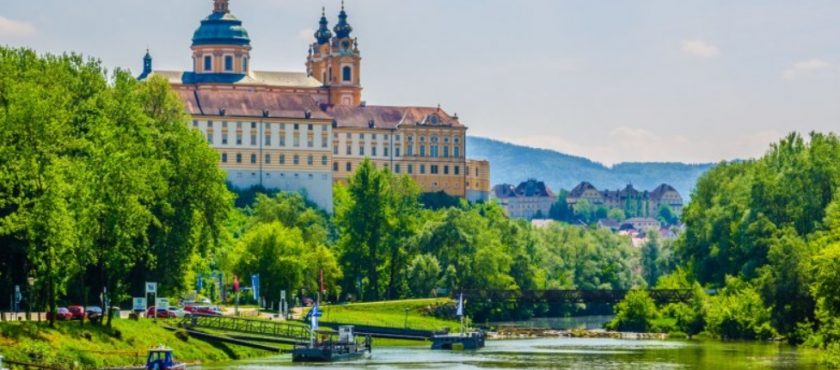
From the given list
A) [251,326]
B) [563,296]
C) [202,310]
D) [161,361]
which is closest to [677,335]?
[563,296]

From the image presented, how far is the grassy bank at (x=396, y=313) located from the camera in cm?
11538

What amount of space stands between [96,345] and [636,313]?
189 feet

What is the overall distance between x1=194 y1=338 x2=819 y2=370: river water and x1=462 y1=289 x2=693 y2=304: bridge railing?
50.9 ft

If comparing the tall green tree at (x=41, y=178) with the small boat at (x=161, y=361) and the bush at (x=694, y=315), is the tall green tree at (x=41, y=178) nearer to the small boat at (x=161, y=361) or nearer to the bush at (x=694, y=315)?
the small boat at (x=161, y=361)

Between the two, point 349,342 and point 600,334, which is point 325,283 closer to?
point 600,334

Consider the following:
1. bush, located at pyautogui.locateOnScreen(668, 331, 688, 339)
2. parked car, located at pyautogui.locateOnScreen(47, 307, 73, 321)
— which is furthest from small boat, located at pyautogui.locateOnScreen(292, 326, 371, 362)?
bush, located at pyautogui.locateOnScreen(668, 331, 688, 339)

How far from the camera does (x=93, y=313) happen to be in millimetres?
83250

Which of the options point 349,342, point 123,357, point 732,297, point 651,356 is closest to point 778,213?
point 732,297

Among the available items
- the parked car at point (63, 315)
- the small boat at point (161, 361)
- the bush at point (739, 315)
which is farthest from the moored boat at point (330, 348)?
the bush at point (739, 315)

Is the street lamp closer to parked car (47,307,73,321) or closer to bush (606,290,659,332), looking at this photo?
parked car (47,307,73,321)

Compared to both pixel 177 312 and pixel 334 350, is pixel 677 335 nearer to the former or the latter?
pixel 334 350

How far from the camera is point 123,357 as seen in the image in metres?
75.4

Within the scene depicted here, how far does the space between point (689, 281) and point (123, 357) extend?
63.6 m

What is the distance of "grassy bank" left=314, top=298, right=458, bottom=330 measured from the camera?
379 feet
